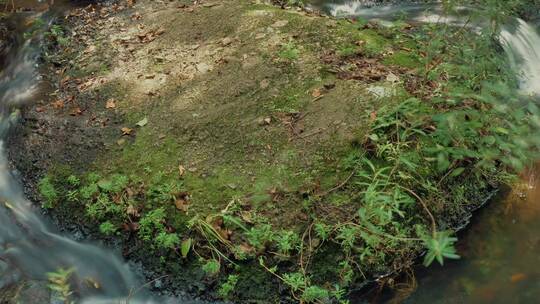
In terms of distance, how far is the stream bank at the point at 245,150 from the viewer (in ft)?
15.3

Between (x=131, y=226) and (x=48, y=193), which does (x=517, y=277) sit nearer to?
(x=131, y=226)

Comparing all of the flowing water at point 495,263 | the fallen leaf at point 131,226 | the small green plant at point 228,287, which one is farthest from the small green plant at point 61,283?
the flowing water at point 495,263

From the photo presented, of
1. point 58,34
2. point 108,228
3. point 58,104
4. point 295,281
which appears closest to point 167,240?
point 108,228

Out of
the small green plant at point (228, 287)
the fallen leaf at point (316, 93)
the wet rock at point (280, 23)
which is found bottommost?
the small green plant at point (228, 287)

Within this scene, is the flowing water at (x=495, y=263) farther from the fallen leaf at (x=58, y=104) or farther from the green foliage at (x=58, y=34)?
the green foliage at (x=58, y=34)

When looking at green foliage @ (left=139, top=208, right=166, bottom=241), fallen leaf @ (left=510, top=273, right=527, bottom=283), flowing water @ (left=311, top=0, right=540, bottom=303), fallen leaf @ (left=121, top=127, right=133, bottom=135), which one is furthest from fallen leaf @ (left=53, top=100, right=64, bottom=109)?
fallen leaf @ (left=510, top=273, right=527, bottom=283)

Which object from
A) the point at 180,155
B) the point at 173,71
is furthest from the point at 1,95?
the point at 180,155

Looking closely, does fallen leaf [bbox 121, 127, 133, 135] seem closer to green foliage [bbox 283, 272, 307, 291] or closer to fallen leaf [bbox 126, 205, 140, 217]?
fallen leaf [bbox 126, 205, 140, 217]

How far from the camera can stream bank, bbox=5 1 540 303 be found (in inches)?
184

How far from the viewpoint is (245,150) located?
5.31 m

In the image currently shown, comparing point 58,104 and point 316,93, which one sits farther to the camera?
point 58,104

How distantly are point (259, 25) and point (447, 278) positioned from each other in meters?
3.79

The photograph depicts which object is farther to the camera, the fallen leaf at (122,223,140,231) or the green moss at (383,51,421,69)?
the green moss at (383,51,421,69)

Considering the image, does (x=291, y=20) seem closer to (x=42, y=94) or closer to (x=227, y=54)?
(x=227, y=54)
